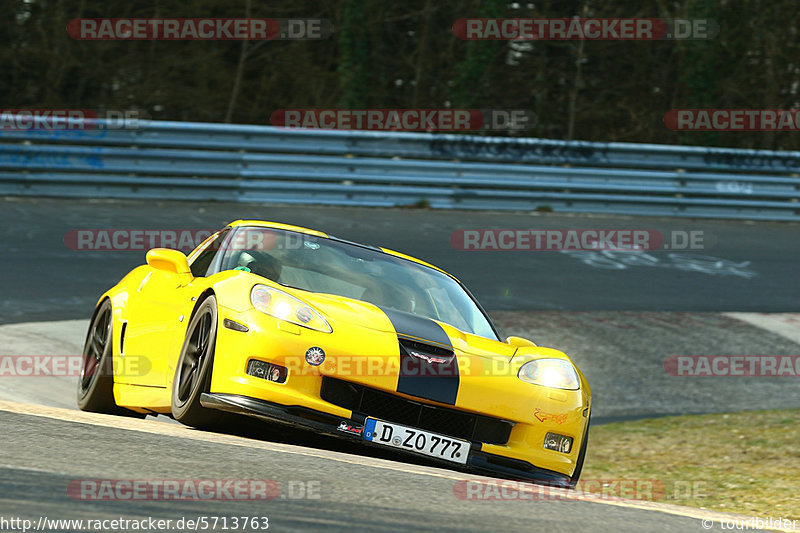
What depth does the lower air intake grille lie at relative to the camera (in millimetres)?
5051

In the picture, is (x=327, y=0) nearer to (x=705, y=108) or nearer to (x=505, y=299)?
(x=705, y=108)

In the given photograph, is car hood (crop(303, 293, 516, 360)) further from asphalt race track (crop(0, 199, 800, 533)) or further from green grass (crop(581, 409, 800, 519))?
green grass (crop(581, 409, 800, 519))

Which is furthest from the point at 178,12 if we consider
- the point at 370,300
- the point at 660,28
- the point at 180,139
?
the point at 370,300

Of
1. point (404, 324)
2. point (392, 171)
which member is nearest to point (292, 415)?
point (404, 324)

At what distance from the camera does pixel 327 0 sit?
25.4m

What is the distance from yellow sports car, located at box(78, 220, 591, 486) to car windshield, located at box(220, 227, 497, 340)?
1 centimetres

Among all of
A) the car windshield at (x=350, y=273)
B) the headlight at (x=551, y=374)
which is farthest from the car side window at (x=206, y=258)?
the headlight at (x=551, y=374)

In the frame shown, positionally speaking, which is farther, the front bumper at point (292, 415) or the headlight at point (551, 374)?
the headlight at point (551, 374)

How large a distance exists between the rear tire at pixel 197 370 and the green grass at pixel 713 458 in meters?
2.66

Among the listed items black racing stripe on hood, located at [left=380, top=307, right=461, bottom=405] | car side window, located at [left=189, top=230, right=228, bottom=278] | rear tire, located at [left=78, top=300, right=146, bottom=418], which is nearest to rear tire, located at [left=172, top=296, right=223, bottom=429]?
car side window, located at [left=189, top=230, right=228, bottom=278]

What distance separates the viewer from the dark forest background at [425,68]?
23.0 metres

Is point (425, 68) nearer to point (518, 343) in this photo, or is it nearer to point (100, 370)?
point (100, 370)

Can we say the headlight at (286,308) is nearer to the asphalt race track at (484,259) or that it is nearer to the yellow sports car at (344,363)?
the yellow sports car at (344,363)

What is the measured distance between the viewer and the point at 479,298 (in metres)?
11.7
